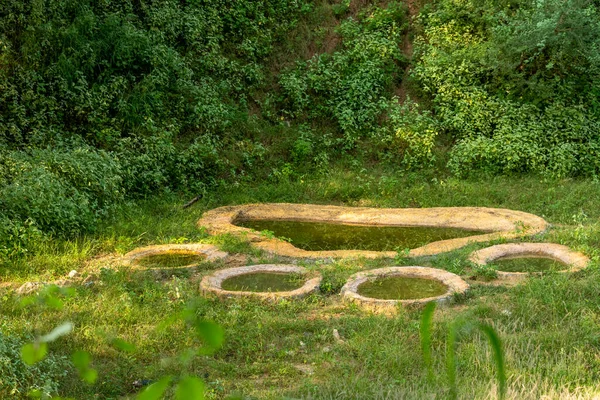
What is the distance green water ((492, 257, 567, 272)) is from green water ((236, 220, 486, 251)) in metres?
1.27

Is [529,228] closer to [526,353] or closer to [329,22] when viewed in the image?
[526,353]

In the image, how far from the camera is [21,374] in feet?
14.4

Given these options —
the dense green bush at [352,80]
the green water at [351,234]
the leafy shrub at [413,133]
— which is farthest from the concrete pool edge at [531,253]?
the dense green bush at [352,80]

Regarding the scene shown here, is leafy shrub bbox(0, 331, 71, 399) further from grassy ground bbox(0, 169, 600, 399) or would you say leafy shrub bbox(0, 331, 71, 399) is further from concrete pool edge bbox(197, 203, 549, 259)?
concrete pool edge bbox(197, 203, 549, 259)

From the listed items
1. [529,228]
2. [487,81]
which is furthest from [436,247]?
[487,81]

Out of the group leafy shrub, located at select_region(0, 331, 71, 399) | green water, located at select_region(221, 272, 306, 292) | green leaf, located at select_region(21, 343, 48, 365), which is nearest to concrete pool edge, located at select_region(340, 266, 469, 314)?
green water, located at select_region(221, 272, 306, 292)

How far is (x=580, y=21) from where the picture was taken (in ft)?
37.0

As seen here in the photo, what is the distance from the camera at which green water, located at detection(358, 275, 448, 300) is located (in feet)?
20.8

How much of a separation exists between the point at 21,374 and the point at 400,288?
333 centimetres

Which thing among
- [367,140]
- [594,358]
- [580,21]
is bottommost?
[594,358]

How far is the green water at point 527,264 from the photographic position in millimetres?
6938

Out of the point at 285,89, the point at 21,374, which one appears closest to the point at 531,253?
the point at 21,374

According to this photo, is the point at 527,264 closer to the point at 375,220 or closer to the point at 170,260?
the point at 375,220

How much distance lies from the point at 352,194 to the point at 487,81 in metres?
3.40
